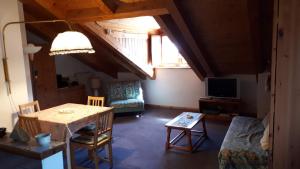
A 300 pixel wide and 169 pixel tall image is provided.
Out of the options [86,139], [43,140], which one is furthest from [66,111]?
[43,140]

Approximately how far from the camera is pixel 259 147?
2633 mm

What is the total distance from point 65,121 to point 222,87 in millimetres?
3507

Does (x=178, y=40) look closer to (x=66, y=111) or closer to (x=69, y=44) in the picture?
(x=69, y=44)

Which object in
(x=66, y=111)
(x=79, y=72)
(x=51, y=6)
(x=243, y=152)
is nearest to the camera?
(x=243, y=152)

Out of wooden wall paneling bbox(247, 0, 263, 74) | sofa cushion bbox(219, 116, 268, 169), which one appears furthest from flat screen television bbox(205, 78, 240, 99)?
sofa cushion bbox(219, 116, 268, 169)

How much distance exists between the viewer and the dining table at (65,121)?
283 centimetres

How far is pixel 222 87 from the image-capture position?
514 cm

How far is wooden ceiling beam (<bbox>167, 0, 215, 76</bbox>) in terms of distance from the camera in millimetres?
2893

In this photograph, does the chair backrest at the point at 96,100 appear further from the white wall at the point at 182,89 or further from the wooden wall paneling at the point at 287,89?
the wooden wall paneling at the point at 287,89

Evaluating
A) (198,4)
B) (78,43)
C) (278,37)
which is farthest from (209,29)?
(78,43)

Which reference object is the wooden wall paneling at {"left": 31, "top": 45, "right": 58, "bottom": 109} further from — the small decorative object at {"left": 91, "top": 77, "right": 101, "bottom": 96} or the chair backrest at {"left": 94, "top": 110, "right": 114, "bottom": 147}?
the chair backrest at {"left": 94, "top": 110, "right": 114, "bottom": 147}

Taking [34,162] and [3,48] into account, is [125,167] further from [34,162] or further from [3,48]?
[3,48]

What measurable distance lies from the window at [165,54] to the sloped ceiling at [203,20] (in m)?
1.42

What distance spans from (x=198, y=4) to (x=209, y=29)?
63 cm
